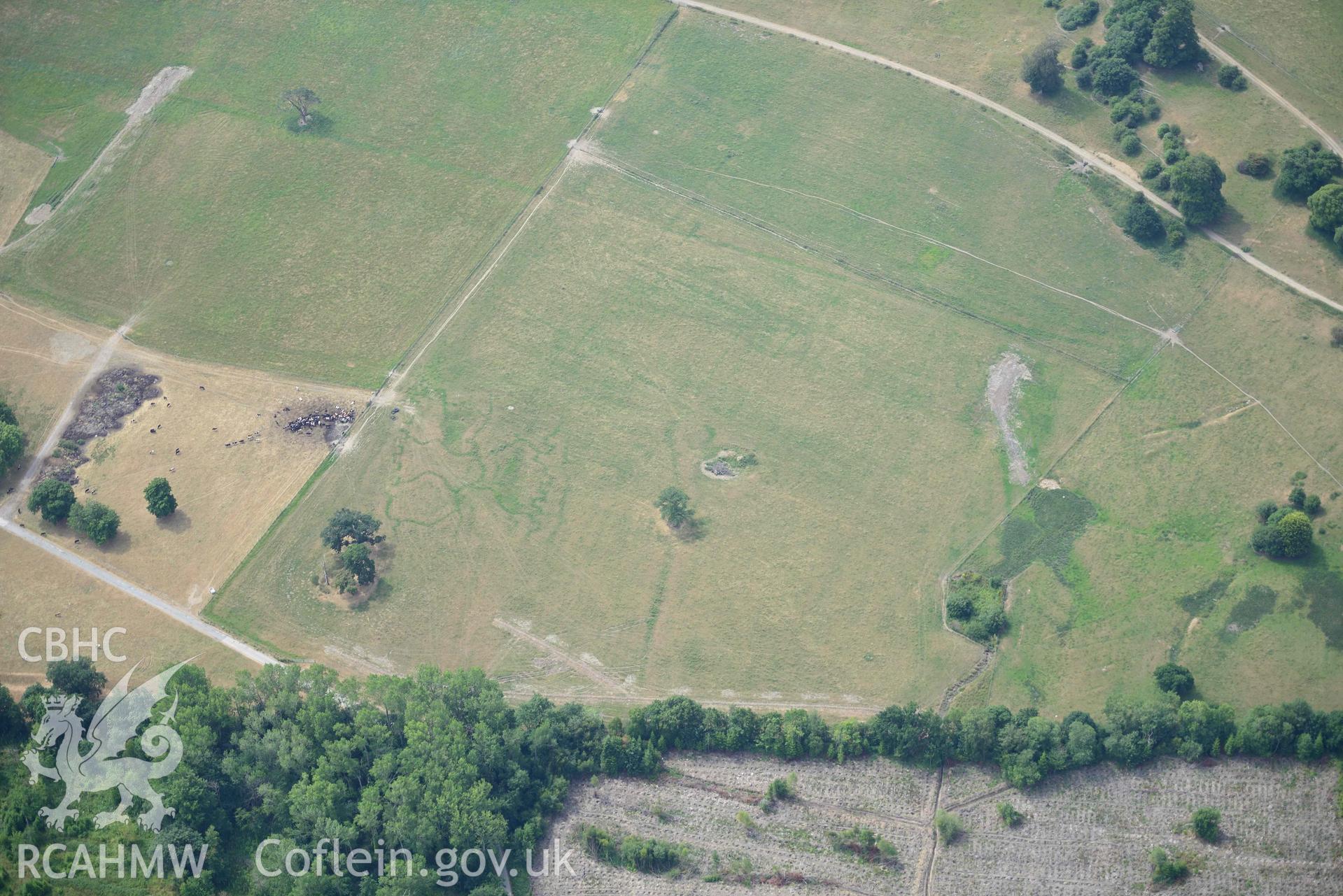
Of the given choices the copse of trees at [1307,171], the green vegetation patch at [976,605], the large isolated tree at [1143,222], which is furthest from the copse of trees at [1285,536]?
the copse of trees at [1307,171]

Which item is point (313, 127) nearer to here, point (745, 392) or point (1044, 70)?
point (745, 392)

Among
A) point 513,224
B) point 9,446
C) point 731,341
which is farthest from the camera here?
point 513,224

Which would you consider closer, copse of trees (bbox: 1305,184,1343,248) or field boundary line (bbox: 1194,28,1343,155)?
copse of trees (bbox: 1305,184,1343,248)

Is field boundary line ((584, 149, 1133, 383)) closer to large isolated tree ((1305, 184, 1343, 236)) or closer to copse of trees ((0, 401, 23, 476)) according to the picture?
large isolated tree ((1305, 184, 1343, 236))

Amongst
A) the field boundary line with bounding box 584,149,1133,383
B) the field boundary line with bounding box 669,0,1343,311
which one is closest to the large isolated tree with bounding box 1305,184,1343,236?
the field boundary line with bounding box 669,0,1343,311

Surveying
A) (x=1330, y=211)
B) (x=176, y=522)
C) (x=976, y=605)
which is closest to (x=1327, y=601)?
(x=976, y=605)
